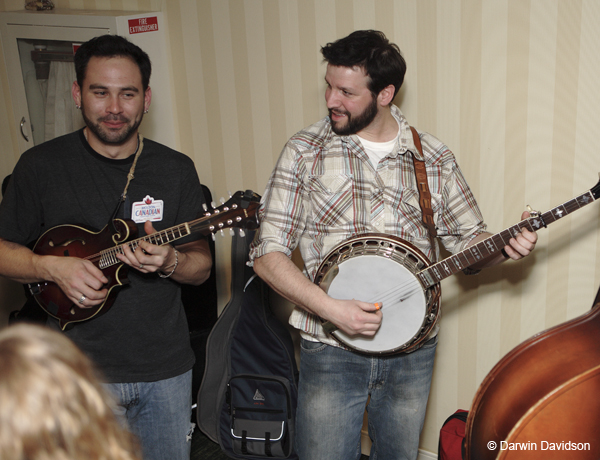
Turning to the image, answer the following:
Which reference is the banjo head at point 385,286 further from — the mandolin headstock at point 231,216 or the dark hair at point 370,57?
the dark hair at point 370,57

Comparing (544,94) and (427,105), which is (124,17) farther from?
(544,94)

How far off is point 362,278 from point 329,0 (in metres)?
1.30

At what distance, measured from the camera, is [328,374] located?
1756mm

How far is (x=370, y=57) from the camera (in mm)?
1730

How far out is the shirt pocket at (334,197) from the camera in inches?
68.1

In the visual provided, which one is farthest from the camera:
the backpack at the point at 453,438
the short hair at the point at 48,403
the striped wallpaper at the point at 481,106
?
the backpack at the point at 453,438

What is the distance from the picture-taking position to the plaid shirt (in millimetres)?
1731

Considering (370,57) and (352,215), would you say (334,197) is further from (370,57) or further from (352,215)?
(370,57)

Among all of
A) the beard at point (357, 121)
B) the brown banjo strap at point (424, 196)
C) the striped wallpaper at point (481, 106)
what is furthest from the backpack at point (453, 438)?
the beard at point (357, 121)

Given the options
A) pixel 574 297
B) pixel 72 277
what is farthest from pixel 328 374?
pixel 574 297

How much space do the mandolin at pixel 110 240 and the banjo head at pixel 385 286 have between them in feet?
1.09

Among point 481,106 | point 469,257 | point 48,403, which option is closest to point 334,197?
point 469,257

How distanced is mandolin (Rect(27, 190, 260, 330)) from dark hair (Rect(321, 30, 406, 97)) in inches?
21.1

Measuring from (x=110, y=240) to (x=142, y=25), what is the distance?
4.92 feet
